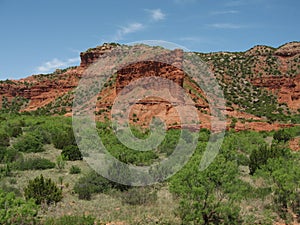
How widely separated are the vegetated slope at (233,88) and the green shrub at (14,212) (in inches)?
1011

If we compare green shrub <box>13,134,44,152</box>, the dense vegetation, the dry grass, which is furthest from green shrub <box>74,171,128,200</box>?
green shrub <box>13,134,44,152</box>

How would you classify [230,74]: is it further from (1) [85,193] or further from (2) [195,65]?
(1) [85,193]

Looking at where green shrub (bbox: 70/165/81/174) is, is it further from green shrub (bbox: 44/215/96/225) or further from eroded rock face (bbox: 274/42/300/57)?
eroded rock face (bbox: 274/42/300/57)

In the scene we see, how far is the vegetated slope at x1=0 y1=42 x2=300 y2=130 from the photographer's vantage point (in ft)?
135

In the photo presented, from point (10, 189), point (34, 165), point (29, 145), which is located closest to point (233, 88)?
point (29, 145)

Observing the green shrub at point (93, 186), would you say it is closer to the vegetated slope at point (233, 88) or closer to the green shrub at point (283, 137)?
→ the green shrub at point (283, 137)

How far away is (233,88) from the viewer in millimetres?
54500

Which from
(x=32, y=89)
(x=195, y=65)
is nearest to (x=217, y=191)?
(x=195, y=65)

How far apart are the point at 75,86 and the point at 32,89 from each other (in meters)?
9.98

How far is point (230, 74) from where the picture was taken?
2319 inches

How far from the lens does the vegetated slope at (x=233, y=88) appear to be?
135 ft

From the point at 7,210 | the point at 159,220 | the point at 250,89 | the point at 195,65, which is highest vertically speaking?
the point at 195,65

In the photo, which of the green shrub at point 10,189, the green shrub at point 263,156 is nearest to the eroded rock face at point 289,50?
the green shrub at point 263,156

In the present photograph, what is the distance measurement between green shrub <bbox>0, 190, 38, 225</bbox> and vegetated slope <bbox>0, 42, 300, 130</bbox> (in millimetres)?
25689
